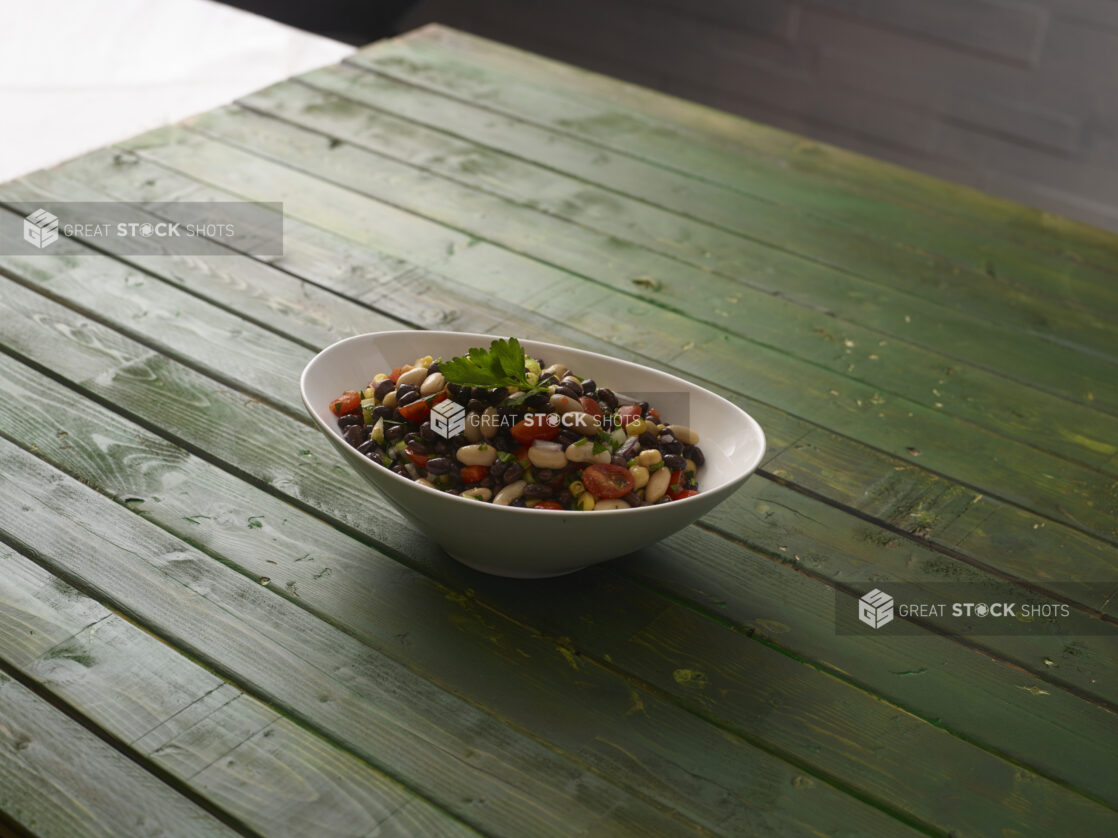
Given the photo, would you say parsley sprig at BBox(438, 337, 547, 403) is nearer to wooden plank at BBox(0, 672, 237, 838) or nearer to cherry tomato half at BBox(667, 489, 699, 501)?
cherry tomato half at BBox(667, 489, 699, 501)

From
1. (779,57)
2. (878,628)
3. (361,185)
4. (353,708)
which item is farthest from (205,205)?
(779,57)

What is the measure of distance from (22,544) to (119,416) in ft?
0.81

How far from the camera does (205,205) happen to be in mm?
1838

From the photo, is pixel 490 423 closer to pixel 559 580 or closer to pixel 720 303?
pixel 559 580

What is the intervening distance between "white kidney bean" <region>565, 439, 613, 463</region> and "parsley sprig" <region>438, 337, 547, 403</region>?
0.21 feet

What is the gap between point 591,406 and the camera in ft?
3.51

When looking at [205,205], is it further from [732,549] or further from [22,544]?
[732,549]

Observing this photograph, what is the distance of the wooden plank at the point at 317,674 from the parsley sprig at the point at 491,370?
256 mm

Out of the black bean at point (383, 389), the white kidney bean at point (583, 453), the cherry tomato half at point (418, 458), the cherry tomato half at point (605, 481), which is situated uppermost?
the white kidney bean at point (583, 453)

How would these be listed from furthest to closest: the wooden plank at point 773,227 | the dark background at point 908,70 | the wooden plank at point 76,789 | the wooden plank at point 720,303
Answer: the dark background at point 908,70, the wooden plank at point 773,227, the wooden plank at point 720,303, the wooden plank at point 76,789

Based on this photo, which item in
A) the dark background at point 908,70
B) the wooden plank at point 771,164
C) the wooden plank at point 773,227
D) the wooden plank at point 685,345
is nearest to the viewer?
the wooden plank at point 685,345

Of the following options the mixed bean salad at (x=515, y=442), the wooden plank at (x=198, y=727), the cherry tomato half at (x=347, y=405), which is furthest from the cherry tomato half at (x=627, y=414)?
the wooden plank at (x=198, y=727)

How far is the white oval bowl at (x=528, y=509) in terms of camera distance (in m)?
0.99

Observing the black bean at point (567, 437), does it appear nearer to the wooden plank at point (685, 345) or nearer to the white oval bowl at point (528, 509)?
the white oval bowl at point (528, 509)
